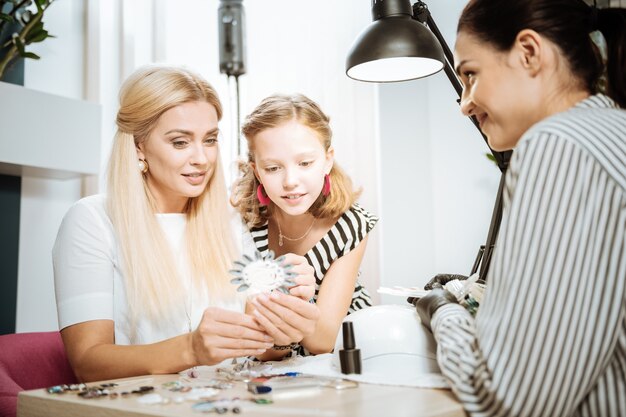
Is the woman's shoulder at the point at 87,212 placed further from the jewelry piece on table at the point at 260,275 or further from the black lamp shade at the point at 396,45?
the black lamp shade at the point at 396,45

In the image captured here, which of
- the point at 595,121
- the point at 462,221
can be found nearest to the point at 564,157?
the point at 595,121

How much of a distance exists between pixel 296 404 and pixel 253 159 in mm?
1298

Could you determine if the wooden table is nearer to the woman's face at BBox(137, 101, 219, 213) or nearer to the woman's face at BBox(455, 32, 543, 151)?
the woman's face at BBox(455, 32, 543, 151)

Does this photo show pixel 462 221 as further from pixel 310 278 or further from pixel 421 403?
pixel 421 403

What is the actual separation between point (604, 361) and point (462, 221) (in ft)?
11.2

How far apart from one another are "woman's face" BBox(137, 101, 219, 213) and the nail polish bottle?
0.87 m

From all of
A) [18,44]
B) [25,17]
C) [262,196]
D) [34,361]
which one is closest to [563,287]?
[262,196]

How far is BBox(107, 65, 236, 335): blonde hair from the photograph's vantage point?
5.64 feet

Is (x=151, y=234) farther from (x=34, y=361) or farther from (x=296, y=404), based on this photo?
(x=296, y=404)

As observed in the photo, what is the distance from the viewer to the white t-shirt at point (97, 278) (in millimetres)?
1549

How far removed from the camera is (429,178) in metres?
4.34

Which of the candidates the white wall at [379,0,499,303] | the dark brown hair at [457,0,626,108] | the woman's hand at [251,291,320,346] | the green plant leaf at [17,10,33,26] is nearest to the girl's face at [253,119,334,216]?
the woman's hand at [251,291,320,346]

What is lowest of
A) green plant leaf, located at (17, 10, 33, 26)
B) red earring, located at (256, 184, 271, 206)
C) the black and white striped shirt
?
the black and white striped shirt

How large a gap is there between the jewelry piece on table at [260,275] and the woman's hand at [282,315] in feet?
0.08
